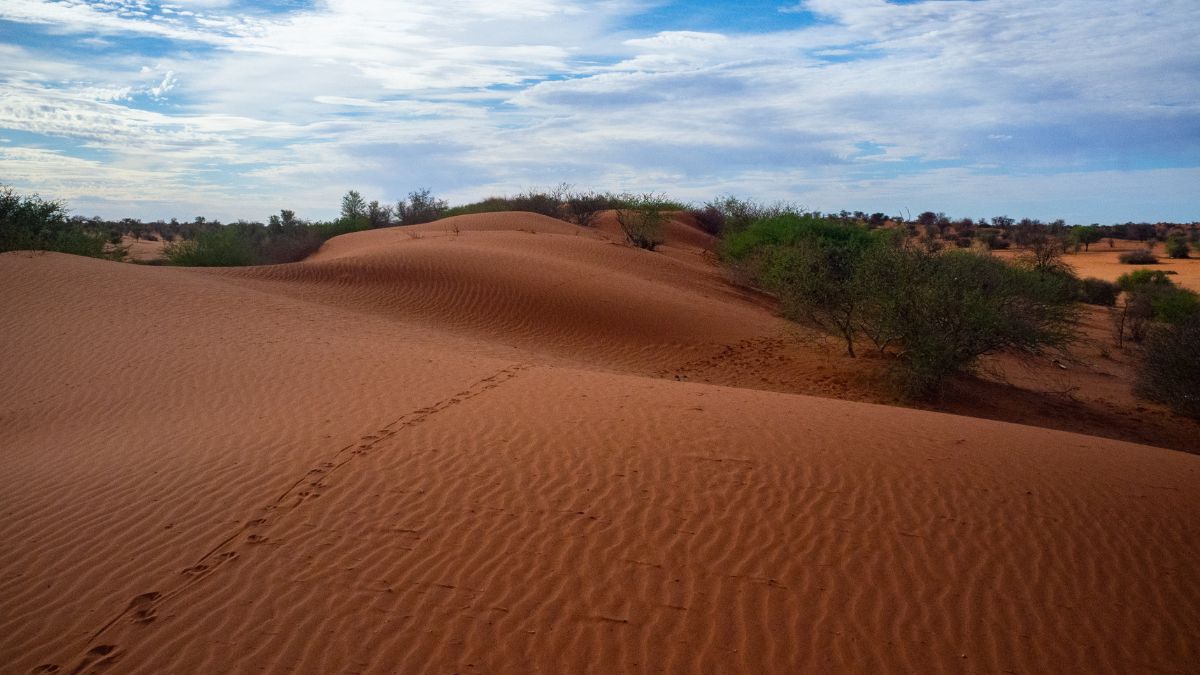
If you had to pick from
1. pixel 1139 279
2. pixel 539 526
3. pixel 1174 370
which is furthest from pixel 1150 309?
pixel 539 526

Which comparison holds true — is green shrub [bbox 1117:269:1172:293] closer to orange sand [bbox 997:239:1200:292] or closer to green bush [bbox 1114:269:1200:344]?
orange sand [bbox 997:239:1200:292]

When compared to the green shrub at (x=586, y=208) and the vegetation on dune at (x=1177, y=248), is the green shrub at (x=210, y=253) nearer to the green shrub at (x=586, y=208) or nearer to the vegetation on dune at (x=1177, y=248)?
the green shrub at (x=586, y=208)

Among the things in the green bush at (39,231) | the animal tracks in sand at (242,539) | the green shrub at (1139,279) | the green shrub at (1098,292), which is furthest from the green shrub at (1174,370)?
the green bush at (39,231)

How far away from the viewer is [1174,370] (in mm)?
15938

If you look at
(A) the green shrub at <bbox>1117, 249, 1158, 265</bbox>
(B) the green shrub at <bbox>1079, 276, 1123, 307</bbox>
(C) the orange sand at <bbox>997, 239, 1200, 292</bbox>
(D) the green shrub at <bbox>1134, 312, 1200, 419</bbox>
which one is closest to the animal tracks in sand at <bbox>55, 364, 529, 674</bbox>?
(D) the green shrub at <bbox>1134, 312, 1200, 419</bbox>

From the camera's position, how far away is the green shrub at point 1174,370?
15609mm

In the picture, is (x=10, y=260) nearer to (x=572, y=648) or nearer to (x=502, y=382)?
(x=502, y=382)

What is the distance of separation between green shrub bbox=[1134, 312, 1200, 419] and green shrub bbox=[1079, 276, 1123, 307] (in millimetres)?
18480

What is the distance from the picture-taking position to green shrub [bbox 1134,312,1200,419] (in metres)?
15.6

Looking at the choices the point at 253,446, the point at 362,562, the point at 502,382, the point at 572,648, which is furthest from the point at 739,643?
the point at 502,382

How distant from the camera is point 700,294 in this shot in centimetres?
2550

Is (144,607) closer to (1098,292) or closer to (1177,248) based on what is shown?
(1098,292)

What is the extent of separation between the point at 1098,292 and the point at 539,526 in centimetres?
3505

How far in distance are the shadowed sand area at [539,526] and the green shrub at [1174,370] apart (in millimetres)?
7319
